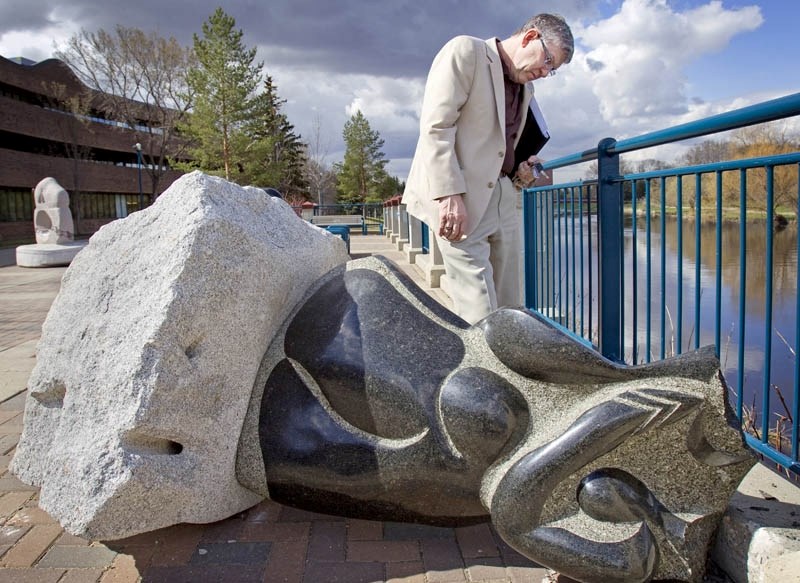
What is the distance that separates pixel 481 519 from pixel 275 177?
36788mm

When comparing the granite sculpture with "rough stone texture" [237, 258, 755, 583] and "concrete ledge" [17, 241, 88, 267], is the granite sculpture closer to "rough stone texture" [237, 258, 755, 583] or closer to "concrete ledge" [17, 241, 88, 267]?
"rough stone texture" [237, 258, 755, 583]

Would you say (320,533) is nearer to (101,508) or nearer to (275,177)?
(101,508)

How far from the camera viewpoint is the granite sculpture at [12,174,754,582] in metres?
1.96

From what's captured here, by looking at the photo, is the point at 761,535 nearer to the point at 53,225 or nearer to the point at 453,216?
the point at 453,216

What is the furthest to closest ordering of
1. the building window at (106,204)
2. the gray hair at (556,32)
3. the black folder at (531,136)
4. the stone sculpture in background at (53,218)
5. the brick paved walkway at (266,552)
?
the building window at (106,204) < the stone sculpture in background at (53,218) < the black folder at (531,136) < the gray hair at (556,32) < the brick paved walkway at (266,552)

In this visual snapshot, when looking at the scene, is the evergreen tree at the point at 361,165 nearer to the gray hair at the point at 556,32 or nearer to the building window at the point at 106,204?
the building window at the point at 106,204

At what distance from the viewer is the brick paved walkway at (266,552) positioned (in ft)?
7.04

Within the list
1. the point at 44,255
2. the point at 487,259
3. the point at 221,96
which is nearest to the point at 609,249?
the point at 487,259

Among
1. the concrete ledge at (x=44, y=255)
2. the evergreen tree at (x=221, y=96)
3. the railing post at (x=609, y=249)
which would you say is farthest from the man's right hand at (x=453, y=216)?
the evergreen tree at (x=221, y=96)

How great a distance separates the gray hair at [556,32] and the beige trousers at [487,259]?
627 mm

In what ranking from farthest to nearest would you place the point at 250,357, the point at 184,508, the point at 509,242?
1. the point at 509,242
2. the point at 250,357
3. the point at 184,508

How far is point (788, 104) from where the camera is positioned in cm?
186

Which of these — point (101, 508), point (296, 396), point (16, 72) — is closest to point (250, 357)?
point (296, 396)

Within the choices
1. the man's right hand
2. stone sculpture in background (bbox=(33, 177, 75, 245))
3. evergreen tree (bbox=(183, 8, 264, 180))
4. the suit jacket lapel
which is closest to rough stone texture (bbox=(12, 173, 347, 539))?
Answer: the man's right hand
